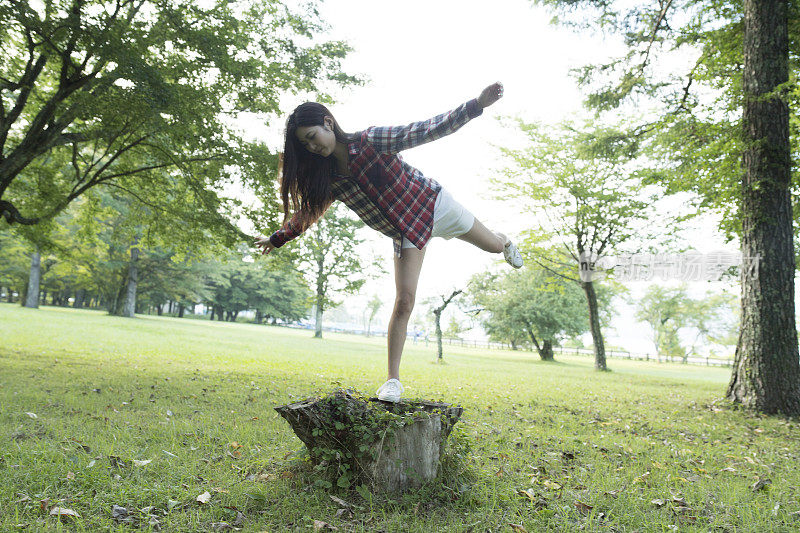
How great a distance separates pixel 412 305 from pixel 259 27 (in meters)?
8.04

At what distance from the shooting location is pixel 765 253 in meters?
6.79

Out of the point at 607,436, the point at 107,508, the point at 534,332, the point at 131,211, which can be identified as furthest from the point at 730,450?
the point at 534,332

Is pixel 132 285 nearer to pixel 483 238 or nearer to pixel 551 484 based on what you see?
pixel 483 238

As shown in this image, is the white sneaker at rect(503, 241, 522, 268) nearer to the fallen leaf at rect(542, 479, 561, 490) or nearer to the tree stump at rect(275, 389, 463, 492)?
the tree stump at rect(275, 389, 463, 492)

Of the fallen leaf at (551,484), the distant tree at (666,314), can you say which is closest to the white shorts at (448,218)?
the fallen leaf at (551,484)

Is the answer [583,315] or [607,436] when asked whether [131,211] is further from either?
[583,315]

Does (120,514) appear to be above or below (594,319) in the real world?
below

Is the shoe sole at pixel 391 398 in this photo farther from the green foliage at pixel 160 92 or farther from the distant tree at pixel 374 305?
the distant tree at pixel 374 305

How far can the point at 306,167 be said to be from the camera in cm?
298

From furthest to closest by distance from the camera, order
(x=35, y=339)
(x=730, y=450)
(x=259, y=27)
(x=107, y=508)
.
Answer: (x=35, y=339) → (x=259, y=27) → (x=730, y=450) → (x=107, y=508)

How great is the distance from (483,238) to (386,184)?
898 millimetres

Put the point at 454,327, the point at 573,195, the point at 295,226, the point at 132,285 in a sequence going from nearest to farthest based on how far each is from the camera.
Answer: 1. the point at 295,226
2. the point at 573,195
3. the point at 454,327
4. the point at 132,285

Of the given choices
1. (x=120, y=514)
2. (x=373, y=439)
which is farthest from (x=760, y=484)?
(x=120, y=514)

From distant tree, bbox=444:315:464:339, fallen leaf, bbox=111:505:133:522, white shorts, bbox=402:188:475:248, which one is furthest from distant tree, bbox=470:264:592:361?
fallen leaf, bbox=111:505:133:522
